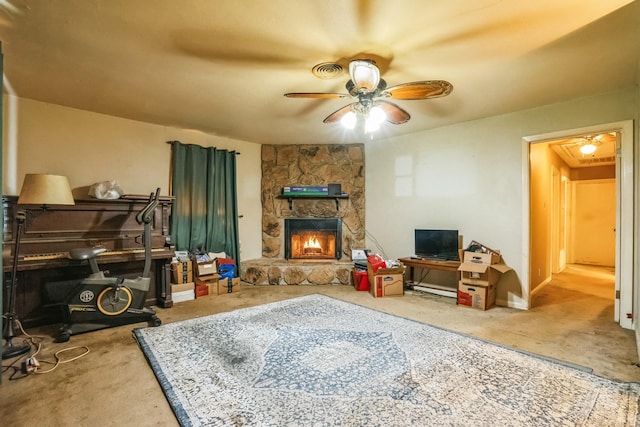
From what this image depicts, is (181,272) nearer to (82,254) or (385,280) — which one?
(82,254)

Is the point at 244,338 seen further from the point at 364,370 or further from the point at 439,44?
the point at 439,44

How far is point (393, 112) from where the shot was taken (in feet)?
→ 9.46

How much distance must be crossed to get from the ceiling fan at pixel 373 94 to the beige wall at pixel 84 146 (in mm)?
2754

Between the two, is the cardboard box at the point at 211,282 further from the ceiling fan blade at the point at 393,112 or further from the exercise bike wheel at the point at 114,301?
the ceiling fan blade at the point at 393,112

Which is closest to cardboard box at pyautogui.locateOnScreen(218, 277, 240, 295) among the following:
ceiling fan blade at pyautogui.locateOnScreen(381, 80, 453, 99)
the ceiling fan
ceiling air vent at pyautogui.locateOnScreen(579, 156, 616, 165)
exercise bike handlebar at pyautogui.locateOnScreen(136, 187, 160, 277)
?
exercise bike handlebar at pyautogui.locateOnScreen(136, 187, 160, 277)

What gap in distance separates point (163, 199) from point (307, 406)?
3164 mm

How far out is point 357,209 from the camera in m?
5.54

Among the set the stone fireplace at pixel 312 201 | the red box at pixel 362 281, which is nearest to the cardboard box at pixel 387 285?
the red box at pixel 362 281

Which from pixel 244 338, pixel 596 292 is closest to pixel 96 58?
pixel 244 338

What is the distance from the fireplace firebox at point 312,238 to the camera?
5.51m

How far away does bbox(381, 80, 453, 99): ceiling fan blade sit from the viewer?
7.38 feet

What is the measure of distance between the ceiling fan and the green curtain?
257 centimetres

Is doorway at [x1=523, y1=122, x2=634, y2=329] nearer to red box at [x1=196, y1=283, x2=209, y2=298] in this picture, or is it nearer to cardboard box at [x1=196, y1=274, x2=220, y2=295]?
cardboard box at [x1=196, y1=274, x2=220, y2=295]

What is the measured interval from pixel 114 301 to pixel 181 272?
1113 millimetres
